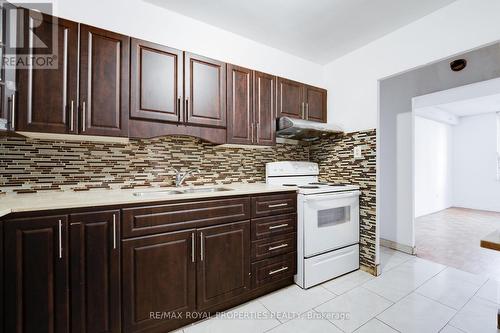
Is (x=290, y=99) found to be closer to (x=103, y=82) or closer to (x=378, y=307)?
(x=103, y=82)

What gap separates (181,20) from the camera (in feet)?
6.59

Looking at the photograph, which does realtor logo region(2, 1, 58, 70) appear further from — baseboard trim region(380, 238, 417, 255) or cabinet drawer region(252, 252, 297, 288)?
baseboard trim region(380, 238, 417, 255)

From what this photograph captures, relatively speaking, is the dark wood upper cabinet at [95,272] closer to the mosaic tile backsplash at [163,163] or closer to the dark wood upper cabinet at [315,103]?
the mosaic tile backsplash at [163,163]

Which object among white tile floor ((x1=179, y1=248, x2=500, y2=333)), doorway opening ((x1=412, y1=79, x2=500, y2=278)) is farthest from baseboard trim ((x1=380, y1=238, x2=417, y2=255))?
doorway opening ((x1=412, y1=79, x2=500, y2=278))

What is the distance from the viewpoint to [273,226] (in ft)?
6.36

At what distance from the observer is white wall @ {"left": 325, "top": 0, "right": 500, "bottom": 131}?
5.45ft

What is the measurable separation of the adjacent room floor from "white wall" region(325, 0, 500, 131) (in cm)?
197

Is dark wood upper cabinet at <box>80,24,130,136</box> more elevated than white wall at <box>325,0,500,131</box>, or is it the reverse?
white wall at <box>325,0,500,131</box>

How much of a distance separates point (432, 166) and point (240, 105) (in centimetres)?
545

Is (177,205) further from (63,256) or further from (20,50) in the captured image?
(20,50)

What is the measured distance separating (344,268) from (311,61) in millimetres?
2533

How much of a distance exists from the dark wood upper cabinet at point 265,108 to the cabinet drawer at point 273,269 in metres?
1.14

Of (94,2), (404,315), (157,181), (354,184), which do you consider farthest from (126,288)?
(354,184)

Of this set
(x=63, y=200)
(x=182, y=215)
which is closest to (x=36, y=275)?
(x=63, y=200)
